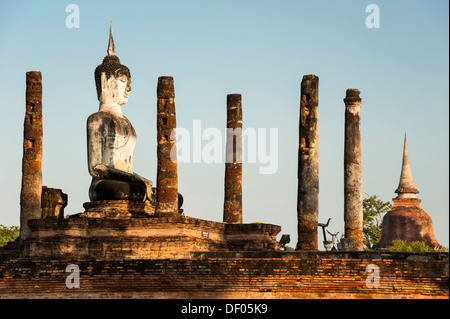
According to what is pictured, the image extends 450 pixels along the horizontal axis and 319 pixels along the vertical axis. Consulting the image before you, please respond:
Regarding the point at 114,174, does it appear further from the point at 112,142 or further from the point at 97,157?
the point at 112,142

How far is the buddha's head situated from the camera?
2530cm

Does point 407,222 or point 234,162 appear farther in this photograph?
point 407,222

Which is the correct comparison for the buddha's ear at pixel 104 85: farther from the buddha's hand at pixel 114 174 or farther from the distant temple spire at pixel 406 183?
the distant temple spire at pixel 406 183

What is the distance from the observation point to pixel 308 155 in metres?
23.1

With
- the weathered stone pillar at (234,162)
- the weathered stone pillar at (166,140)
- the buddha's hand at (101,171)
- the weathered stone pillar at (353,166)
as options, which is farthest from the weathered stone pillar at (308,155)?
the buddha's hand at (101,171)

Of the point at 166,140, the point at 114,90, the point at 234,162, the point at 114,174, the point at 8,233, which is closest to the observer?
the point at 166,140

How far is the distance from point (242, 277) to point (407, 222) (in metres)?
44.0

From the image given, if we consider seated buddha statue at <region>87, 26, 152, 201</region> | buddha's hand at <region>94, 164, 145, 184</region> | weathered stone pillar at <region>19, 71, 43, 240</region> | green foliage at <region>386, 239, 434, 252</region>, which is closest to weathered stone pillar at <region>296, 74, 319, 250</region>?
seated buddha statue at <region>87, 26, 152, 201</region>

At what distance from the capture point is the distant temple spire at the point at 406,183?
64.4 m

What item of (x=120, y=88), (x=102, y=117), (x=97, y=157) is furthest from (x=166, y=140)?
(x=120, y=88)

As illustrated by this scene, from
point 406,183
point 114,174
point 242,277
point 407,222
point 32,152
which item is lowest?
point 242,277

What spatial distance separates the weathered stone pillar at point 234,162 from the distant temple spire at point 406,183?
40.0m
